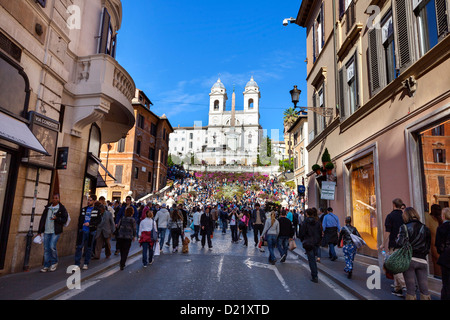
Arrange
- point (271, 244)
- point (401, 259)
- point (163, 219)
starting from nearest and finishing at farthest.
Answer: point (401, 259) → point (271, 244) → point (163, 219)

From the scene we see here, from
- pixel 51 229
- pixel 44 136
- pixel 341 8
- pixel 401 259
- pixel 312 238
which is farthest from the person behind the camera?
pixel 341 8

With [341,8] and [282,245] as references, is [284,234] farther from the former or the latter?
[341,8]

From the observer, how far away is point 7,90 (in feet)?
24.0

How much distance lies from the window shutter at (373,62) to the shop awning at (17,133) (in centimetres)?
980

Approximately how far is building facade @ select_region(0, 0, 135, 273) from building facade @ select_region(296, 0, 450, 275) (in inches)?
345

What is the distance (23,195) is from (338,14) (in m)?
13.6

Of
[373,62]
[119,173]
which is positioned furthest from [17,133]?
[119,173]

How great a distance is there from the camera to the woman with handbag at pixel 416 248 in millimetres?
4945

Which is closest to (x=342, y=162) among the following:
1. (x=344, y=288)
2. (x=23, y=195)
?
(x=344, y=288)

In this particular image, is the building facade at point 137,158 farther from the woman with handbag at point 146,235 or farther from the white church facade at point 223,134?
the white church facade at point 223,134

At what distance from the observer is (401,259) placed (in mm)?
4922

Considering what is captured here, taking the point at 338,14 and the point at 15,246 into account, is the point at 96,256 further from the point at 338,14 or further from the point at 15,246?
the point at 338,14

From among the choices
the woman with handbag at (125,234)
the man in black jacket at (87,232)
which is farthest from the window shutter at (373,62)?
the man in black jacket at (87,232)

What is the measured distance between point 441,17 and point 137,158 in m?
34.4
